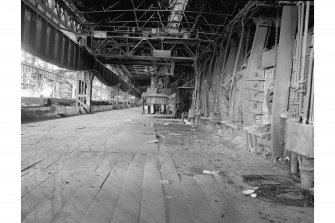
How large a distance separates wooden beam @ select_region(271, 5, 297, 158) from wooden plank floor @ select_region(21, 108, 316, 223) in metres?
1.82

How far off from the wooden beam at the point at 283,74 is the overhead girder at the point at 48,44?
6.90m

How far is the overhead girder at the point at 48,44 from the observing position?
22.8 ft

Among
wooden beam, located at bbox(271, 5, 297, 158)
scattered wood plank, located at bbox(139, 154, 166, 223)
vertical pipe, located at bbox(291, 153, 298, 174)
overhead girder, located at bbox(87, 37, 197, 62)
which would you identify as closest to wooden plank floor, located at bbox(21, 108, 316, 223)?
scattered wood plank, located at bbox(139, 154, 166, 223)

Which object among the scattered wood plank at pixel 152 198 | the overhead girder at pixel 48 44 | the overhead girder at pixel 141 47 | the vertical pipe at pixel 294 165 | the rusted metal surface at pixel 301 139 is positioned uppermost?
the overhead girder at pixel 141 47

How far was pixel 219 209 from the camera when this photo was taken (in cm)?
225

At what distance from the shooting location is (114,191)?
2.58m

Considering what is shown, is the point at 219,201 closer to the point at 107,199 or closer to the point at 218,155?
the point at 107,199

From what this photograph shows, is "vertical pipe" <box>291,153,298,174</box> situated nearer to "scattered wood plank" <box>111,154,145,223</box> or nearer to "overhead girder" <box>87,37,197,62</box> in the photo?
"scattered wood plank" <box>111,154,145,223</box>

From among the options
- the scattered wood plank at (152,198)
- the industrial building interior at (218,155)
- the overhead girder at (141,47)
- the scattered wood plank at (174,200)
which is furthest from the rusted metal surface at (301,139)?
the overhead girder at (141,47)

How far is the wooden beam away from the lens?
4.16 metres

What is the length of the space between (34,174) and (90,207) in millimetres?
1347

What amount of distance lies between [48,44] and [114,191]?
7.80 metres

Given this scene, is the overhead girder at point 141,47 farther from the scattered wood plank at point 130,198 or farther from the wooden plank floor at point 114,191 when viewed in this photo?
the scattered wood plank at point 130,198
